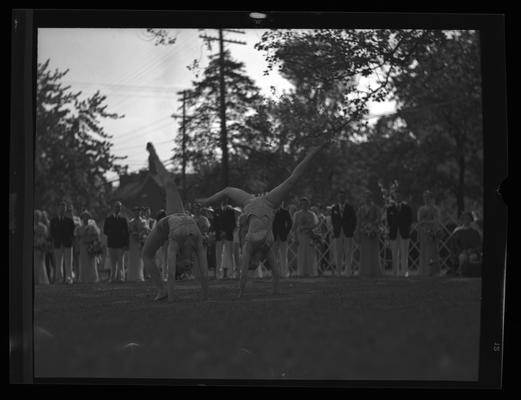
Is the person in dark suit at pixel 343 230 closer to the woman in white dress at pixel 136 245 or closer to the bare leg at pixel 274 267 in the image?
the bare leg at pixel 274 267

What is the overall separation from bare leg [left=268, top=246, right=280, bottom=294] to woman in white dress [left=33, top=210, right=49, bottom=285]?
2.71 m

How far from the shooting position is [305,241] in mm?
15648

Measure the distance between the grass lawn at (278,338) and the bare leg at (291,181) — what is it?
1.26 metres

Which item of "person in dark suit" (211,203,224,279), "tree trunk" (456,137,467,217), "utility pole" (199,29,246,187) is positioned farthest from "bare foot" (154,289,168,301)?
"tree trunk" (456,137,467,217)

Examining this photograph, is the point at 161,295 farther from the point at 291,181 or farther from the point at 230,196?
the point at 291,181

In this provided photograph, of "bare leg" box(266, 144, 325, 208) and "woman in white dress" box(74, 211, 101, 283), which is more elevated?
"bare leg" box(266, 144, 325, 208)

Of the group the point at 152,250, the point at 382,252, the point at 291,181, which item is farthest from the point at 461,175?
the point at 152,250

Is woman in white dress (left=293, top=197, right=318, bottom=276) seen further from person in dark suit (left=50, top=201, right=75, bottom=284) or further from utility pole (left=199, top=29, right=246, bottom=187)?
person in dark suit (left=50, top=201, right=75, bottom=284)

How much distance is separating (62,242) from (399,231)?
12.9ft

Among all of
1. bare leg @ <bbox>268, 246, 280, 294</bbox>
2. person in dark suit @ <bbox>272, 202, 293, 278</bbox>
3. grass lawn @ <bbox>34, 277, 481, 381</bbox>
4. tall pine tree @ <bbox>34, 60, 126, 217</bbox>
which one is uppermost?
tall pine tree @ <bbox>34, 60, 126, 217</bbox>

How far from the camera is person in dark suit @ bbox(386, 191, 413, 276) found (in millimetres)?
12719

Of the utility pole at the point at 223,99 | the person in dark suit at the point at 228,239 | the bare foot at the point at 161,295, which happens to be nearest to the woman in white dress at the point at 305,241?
the person in dark suit at the point at 228,239

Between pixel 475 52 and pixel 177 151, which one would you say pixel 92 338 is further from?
pixel 475 52

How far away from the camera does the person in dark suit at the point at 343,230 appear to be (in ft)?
42.4
